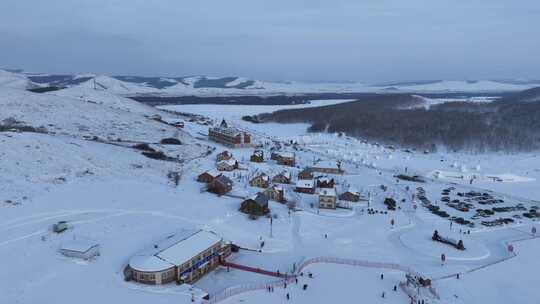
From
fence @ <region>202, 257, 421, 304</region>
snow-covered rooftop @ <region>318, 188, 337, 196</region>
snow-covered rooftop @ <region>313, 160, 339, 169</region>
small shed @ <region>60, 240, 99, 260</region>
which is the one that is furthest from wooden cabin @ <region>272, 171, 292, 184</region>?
small shed @ <region>60, 240, 99, 260</region>

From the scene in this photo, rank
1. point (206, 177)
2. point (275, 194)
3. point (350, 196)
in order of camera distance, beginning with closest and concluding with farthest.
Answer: point (275, 194)
point (350, 196)
point (206, 177)

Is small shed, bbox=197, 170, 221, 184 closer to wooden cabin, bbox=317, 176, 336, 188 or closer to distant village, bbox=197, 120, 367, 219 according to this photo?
distant village, bbox=197, 120, 367, 219

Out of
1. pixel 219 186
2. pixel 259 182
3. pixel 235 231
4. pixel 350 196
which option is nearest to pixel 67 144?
pixel 219 186

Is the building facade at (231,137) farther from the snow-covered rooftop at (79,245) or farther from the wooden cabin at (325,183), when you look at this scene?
the snow-covered rooftop at (79,245)

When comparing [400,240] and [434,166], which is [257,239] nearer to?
[400,240]

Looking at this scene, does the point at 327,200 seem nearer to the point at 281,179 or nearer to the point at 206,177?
the point at 281,179

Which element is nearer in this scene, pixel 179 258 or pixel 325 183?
pixel 179 258

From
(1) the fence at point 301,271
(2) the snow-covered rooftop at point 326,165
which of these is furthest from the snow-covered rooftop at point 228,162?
(1) the fence at point 301,271
